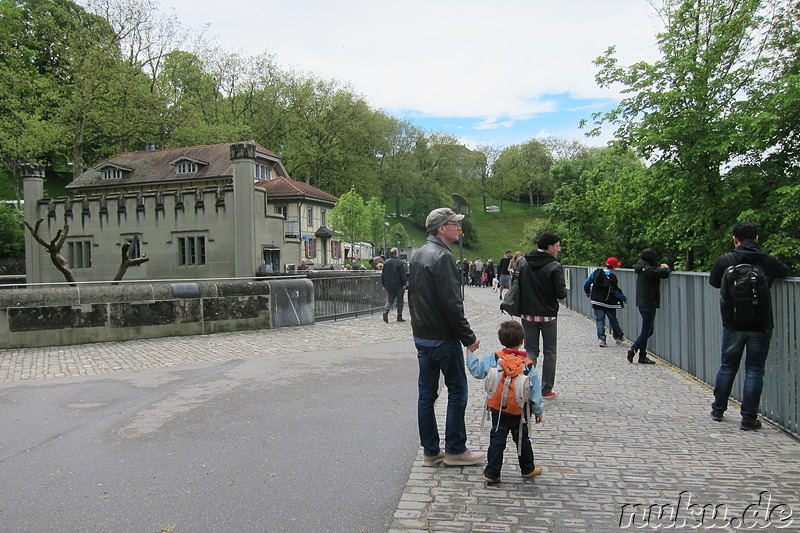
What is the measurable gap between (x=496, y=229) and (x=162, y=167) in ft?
183

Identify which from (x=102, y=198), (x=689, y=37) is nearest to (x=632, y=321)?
(x=689, y=37)

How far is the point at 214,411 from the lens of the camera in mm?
6516

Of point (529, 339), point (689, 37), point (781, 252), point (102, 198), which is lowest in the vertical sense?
point (529, 339)

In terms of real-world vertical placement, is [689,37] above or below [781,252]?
above

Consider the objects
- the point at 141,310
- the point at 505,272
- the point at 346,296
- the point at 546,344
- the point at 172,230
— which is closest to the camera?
the point at 546,344

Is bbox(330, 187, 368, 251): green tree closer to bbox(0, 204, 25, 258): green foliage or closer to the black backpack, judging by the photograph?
bbox(0, 204, 25, 258): green foliage

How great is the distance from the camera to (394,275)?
15.6 m

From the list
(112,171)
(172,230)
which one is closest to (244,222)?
(172,230)

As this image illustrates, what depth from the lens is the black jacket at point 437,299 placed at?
4.52m

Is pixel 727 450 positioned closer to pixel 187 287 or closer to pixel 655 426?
pixel 655 426

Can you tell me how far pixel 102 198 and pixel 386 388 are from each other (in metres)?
23.8

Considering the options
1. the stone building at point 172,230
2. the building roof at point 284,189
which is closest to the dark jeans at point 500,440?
the stone building at point 172,230

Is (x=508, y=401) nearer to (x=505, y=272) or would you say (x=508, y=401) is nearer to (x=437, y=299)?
(x=437, y=299)

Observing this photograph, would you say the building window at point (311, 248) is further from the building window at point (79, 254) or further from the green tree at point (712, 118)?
the green tree at point (712, 118)
